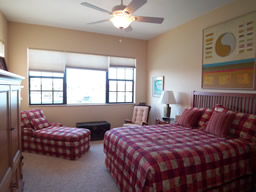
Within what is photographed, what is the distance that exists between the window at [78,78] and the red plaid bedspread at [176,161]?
2763 millimetres

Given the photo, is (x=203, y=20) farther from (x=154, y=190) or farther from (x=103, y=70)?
(x=154, y=190)

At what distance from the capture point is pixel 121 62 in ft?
16.8

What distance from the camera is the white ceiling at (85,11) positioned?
116 inches

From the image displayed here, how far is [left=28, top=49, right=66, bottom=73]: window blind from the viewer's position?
166 inches

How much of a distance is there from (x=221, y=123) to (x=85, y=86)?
145 inches

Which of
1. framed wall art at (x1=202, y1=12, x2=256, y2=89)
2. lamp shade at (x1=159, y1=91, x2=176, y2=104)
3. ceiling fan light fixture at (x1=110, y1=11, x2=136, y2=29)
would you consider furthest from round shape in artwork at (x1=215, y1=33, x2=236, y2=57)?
ceiling fan light fixture at (x1=110, y1=11, x2=136, y2=29)

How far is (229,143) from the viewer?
211 centimetres

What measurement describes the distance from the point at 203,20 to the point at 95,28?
258 centimetres

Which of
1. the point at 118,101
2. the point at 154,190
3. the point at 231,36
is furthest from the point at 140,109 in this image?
the point at 154,190

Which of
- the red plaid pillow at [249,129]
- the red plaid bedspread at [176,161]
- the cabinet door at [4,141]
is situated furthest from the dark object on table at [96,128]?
the red plaid pillow at [249,129]

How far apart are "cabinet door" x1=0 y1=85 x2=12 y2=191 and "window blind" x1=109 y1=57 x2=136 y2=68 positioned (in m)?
3.75

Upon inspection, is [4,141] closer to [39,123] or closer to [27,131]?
[27,131]

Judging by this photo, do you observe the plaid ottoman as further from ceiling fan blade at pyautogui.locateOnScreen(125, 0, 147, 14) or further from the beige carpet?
ceiling fan blade at pyautogui.locateOnScreen(125, 0, 147, 14)

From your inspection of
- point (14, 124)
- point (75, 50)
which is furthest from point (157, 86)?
point (14, 124)
